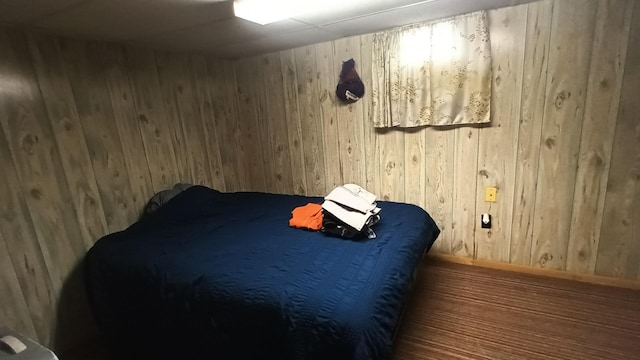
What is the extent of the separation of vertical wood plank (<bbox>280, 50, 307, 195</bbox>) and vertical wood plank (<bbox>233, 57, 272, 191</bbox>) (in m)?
0.33

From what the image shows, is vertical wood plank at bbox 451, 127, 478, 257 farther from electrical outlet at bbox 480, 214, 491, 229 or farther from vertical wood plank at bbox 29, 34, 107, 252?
vertical wood plank at bbox 29, 34, 107, 252

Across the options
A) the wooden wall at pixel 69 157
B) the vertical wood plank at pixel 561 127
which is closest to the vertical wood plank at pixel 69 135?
the wooden wall at pixel 69 157

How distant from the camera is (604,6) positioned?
1.89 metres

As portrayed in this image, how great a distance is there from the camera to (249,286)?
154 centimetres

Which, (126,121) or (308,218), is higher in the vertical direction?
(126,121)

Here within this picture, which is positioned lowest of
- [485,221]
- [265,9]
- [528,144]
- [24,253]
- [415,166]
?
[485,221]

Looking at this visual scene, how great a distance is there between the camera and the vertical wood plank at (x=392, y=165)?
106 inches

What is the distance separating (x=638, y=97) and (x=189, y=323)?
116 inches

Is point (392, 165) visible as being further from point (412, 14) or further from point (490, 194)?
point (412, 14)

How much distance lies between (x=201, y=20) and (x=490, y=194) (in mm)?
2394

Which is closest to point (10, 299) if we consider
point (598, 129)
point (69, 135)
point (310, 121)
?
point (69, 135)

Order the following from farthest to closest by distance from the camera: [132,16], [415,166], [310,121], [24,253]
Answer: [310,121]
[415,166]
[24,253]
[132,16]

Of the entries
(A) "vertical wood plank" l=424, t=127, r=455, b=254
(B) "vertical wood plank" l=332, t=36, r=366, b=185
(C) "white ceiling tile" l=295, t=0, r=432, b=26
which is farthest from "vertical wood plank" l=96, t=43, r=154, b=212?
(A) "vertical wood plank" l=424, t=127, r=455, b=254

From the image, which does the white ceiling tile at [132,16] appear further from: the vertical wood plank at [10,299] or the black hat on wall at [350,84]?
the vertical wood plank at [10,299]
